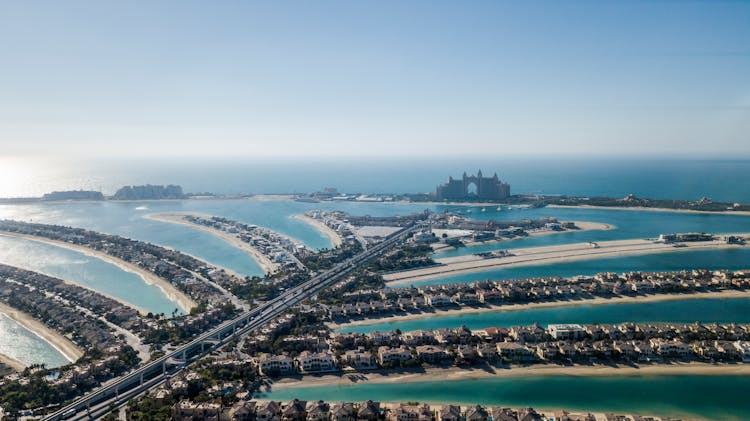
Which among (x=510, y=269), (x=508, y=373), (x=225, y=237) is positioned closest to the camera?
(x=508, y=373)

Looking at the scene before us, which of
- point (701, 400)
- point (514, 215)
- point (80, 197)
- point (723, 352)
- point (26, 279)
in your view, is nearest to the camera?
point (701, 400)

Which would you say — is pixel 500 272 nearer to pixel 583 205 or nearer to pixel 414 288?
pixel 414 288

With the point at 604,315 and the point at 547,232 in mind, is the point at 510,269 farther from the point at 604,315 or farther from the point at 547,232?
the point at 547,232

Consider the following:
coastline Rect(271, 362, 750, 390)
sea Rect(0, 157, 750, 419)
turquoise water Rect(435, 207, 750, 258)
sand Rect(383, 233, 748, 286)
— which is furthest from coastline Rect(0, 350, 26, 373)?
turquoise water Rect(435, 207, 750, 258)

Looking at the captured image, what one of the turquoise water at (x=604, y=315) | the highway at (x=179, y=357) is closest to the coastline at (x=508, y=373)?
the turquoise water at (x=604, y=315)

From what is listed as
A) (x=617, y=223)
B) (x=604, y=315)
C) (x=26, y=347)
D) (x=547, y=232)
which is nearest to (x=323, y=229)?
(x=547, y=232)

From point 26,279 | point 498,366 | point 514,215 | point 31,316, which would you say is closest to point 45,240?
point 26,279

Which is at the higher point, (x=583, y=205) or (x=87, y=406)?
(x=583, y=205)
